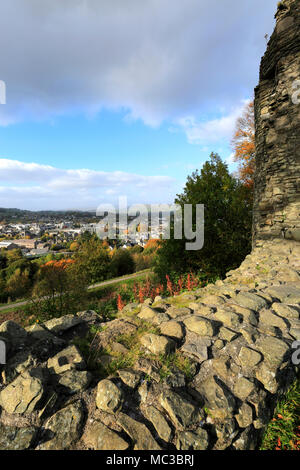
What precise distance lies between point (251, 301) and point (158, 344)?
1705 millimetres

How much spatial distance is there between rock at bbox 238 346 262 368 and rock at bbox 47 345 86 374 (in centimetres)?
161

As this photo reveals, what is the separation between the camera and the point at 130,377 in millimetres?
1979

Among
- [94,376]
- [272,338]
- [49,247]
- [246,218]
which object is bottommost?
[49,247]

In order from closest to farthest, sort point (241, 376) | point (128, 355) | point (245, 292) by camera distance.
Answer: point (241, 376)
point (128, 355)
point (245, 292)

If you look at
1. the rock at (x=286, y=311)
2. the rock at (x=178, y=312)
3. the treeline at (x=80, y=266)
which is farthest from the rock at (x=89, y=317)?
the treeline at (x=80, y=266)

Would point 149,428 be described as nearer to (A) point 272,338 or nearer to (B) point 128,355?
(B) point 128,355

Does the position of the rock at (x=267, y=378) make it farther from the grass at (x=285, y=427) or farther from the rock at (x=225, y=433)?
the rock at (x=225, y=433)

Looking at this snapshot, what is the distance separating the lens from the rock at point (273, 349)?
85.1 inches

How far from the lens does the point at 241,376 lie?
6.71ft

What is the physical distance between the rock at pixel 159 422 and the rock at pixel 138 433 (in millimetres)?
73

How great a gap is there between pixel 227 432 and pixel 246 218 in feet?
31.6

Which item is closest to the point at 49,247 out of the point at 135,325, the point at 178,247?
the point at 178,247

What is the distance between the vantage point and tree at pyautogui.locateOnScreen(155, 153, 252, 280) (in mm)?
9570

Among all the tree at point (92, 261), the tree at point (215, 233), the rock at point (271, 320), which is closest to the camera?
the rock at point (271, 320)
